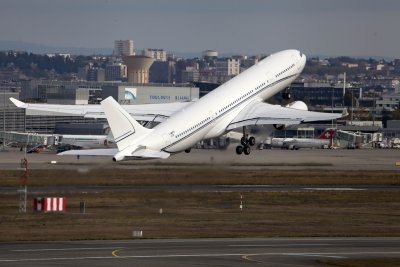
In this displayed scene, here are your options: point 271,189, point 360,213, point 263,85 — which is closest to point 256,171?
point 263,85

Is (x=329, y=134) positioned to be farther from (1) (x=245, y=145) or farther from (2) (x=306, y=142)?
(1) (x=245, y=145)

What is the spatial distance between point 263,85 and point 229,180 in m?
11.0

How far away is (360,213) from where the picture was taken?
77.9m

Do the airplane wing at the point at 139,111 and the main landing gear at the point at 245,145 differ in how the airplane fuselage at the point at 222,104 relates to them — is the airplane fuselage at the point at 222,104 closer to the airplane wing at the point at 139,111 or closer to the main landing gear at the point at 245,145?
the main landing gear at the point at 245,145

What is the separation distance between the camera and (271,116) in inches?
4158

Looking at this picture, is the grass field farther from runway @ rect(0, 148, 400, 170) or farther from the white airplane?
the white airplane

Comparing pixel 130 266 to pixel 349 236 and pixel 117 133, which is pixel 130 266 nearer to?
pixel 349 236

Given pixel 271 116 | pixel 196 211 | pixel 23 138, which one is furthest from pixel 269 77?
pixel 23 138

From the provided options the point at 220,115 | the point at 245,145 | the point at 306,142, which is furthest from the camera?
the point at 306,142

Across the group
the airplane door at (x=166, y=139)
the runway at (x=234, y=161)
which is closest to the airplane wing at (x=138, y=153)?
the runway at (x=234, y=161)

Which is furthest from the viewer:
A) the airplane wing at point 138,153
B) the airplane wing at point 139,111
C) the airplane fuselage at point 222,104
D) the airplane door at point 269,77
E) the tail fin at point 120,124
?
the airplane door at point 269,77

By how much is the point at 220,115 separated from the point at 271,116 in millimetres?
5343

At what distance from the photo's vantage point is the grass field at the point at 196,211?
219 feet

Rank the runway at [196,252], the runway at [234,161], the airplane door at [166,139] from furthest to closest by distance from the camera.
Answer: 1. the runway at [234,161]
2. the airplane door at [166,139]
3. the runway at [196,252]
